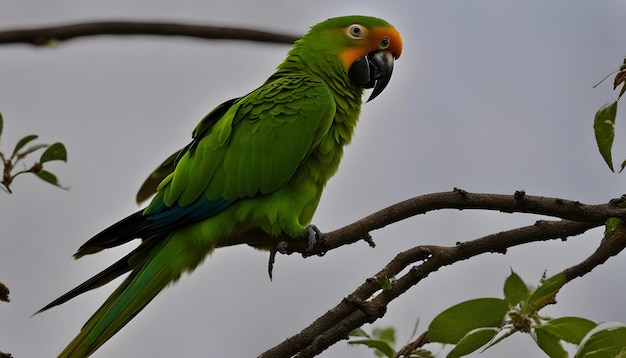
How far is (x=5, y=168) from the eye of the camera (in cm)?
173

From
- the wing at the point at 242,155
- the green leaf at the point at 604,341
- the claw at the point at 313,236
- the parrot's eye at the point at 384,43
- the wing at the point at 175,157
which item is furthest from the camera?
the parrot's eye at the point at 384,43

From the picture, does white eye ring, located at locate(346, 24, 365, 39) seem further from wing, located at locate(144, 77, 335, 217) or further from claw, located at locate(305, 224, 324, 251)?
claw, located at locate(305, 224, 324, 251)

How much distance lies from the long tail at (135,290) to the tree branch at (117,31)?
2.24 feet

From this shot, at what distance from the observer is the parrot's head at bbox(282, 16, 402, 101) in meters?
2.67

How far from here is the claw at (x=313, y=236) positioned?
6.49ft

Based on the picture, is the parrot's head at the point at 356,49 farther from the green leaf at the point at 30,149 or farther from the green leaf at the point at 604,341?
the green leaf at the point at 604,341

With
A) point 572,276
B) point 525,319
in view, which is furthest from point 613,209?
point 525,319

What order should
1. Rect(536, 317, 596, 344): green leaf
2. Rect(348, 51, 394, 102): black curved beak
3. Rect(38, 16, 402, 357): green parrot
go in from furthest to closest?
Rect(348, 51, 394, 102): black curved beak < Rect(38, 16, 402, 357): green parrot < Rect(536, 317, 596, 344): green leaf

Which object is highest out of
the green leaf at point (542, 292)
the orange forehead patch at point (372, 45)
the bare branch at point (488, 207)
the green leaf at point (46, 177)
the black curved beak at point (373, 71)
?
the orange forehead patch at point (372, 45)

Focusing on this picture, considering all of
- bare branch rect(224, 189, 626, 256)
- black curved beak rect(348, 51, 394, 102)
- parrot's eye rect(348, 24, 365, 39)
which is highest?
parrot's eye rect(348, 24, 365, 39)

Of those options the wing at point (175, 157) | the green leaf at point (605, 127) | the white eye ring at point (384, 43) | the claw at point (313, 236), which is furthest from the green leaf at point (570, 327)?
the white eye ring at point (384, 43)

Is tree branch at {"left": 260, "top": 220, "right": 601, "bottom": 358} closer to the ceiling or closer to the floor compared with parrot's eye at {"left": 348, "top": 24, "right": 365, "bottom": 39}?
closer to the floor

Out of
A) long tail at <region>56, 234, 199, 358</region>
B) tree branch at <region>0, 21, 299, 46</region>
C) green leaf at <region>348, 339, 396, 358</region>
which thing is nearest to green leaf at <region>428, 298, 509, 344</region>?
green leaf at <region>348, 339, 396, 358</region>

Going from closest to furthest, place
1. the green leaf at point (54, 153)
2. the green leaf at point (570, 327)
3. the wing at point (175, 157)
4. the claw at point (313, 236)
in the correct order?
the green leaf at point (570, 327) → the green leaf at point (54, 153) → the claw at point (313, 236) → the wing at point (175, 157)
